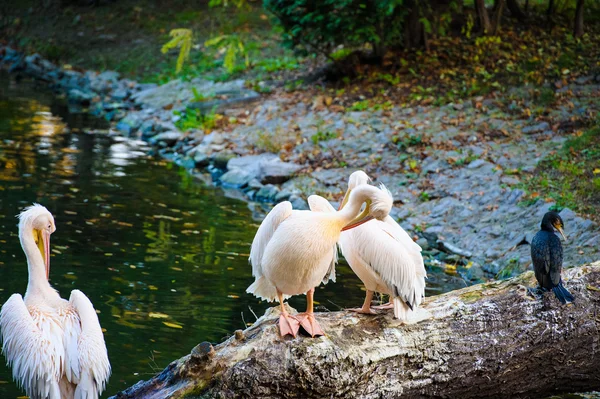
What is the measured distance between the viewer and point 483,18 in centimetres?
1728

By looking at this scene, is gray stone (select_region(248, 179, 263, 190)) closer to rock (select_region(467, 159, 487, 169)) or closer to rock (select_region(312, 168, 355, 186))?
rock (select_region(312, 168, 355, 186))

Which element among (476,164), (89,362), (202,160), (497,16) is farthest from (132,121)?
(89,362)

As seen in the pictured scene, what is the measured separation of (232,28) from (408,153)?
12.4 metres

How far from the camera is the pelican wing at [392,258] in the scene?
18.4 ft

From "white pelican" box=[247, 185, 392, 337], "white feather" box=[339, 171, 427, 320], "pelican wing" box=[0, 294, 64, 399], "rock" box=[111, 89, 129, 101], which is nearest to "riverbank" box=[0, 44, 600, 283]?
"rock" box=[111, 89, 129, 101]

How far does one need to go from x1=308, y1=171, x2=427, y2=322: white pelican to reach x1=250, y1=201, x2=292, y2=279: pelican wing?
0.39m

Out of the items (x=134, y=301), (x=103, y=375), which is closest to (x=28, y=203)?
(x=134, y=301)

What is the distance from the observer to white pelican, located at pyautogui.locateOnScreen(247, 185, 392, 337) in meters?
5.20

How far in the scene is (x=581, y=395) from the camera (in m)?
6.45

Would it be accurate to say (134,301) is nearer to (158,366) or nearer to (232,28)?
(158,366)

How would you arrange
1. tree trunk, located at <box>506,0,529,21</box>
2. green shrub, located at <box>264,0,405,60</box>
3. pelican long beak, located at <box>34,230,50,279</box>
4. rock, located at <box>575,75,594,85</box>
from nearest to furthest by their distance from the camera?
pelican long beak, located at <box>34,230,50,279</box>, rock, located at <box>575,75,594,85</box>, green shrub, located at <box>264,0,405,60</box>, tree trunk, located at <box>506,0,529,21</box>

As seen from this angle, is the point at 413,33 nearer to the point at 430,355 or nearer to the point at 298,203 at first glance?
the point at 298,203

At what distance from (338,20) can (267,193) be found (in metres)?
4.40

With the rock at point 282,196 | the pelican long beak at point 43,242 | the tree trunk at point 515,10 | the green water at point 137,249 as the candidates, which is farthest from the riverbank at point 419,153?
the pelican long beak at point 43,242
